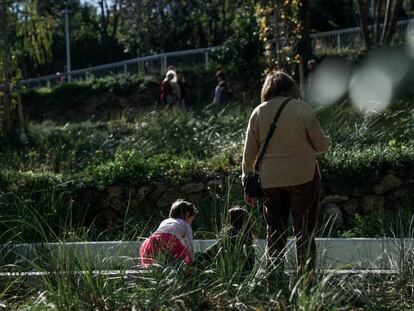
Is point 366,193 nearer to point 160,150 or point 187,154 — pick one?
point 187,154

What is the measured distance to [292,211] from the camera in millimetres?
5785

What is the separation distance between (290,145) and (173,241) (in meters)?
1.05

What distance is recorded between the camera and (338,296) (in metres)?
4.61

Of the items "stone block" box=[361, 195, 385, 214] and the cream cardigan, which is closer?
the cream cardigan

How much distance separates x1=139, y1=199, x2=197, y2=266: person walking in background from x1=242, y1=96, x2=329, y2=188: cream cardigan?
27.0 inches

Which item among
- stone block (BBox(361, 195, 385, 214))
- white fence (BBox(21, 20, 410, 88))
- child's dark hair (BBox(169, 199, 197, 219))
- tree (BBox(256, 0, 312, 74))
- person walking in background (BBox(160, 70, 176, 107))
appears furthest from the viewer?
white fence (BBox(21, 20, 410, 88))

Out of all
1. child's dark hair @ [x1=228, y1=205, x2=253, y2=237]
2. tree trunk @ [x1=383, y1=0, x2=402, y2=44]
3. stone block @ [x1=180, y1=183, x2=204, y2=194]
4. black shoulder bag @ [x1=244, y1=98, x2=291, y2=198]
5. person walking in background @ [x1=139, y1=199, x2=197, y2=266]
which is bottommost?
stone block @ [x1=180, y1=183, x2=204, y2=194]

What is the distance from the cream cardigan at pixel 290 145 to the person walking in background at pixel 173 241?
2.25ft

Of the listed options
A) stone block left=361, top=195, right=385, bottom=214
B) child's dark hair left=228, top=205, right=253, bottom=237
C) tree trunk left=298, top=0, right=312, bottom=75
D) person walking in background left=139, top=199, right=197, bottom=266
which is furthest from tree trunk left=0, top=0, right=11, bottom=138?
child's dark hair left=228, top=205, right=253, bottom=237

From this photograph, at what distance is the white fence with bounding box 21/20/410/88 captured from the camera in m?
21.6

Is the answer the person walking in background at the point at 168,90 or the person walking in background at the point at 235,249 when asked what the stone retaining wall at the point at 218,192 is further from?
the person walking in background at the point at 168,90

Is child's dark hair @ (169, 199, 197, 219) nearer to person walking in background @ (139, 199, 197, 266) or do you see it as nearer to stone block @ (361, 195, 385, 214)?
person walking in background @ (139, 199, 197, 266)

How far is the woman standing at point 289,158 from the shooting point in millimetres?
5688

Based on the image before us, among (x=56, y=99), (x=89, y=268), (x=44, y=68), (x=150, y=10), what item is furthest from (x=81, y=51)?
(x=89, y=268)
